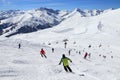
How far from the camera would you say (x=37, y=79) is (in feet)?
55.9

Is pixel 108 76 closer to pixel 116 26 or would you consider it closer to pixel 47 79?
pixel 47 79

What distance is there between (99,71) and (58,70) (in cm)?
514

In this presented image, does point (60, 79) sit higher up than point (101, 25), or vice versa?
point (101, 25)

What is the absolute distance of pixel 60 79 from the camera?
16.7m

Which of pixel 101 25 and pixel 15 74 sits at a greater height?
pixel 101 25

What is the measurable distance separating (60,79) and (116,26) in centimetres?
17325

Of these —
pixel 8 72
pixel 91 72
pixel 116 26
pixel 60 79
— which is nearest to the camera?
pixel 60 79

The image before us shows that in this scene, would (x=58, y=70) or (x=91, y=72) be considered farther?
(x=91, y=72)

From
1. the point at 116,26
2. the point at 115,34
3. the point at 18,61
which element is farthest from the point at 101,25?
the point at 18,61

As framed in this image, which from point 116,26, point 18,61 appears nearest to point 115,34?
point 116,26

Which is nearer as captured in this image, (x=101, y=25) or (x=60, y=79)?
(x=60, y=79)

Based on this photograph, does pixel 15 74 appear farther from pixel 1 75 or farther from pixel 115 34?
pixel 115 34

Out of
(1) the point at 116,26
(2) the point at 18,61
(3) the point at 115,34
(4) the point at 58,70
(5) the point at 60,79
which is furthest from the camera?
(1) the point at 116,26

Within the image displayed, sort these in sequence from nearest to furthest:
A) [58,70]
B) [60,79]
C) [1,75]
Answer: [60,79]
[1,75]
[58,70]
